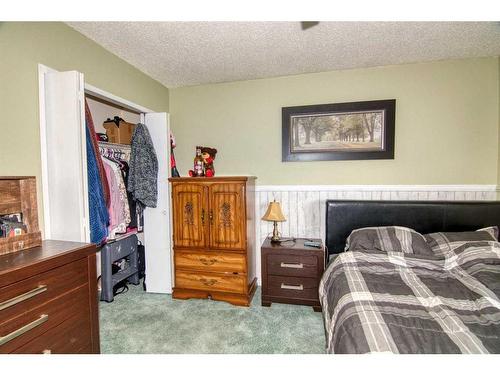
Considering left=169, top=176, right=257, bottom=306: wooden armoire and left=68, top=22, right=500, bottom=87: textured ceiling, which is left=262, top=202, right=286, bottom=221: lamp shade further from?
left=68, top=22, right=500, bottom=87: textured ceiling

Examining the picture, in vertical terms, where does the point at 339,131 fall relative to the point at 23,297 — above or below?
above

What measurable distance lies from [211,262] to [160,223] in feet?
2.48

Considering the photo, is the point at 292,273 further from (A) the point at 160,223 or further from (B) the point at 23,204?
(B) the point at 23,204

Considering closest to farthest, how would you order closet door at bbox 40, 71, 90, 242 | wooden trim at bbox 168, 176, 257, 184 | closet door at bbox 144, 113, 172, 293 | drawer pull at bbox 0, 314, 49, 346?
drawer pull at bbox 0, 314, 49, 346, closet door at bbox 40, 71, 90, 242, wooden trim at bbox 168, 176, 257, 184, closet door at bbox 144, 113, 172, 293

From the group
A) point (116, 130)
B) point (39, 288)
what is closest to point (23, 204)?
point (39, 288)

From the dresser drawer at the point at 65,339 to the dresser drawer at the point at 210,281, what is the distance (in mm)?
1183

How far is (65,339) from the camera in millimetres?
1265

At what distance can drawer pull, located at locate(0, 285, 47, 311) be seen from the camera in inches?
39.2

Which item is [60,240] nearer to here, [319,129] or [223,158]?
[223,158]

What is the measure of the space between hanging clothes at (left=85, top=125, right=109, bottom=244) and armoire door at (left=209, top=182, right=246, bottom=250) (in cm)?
97

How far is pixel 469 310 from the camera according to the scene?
1.30m

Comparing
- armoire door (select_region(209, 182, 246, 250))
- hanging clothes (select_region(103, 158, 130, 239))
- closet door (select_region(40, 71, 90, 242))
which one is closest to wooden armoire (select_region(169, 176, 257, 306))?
armoire door (select_region(209, 182, 246, 250))

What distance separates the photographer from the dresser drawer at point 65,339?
1.12 m

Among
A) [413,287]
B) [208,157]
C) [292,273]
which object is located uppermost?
[208,157]
